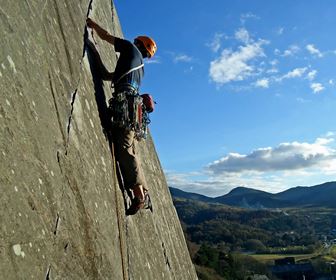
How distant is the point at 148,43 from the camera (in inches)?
266

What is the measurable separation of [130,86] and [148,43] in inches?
40.9

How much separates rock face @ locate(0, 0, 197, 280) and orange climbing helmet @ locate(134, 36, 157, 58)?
96 cm

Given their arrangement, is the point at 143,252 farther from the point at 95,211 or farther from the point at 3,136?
the point at 3,136

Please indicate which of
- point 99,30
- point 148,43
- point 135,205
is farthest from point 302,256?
point 99,30

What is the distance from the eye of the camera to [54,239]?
3.37 meters

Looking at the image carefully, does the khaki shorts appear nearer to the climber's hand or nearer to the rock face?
the rock face

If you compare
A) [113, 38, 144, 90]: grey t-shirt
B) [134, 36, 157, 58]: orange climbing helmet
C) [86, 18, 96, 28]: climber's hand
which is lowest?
[113, 38, 144, 90]: grey t-shirt

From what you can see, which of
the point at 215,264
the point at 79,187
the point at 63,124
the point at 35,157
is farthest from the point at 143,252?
the point at 215,264

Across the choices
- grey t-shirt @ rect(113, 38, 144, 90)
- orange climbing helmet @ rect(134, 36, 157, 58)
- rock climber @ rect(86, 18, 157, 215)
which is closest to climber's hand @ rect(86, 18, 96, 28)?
rock climber @ rect(86, 18, 157, 215)

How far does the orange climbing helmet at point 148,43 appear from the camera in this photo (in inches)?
265

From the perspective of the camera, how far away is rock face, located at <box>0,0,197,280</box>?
299cm

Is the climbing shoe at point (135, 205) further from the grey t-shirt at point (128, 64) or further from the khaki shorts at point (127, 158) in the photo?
the grey t-shirt at point (128, 64)

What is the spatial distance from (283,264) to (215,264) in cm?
7333

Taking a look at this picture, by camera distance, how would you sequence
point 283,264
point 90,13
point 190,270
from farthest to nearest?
point 283,264 → point 190,270 → point 90,13
